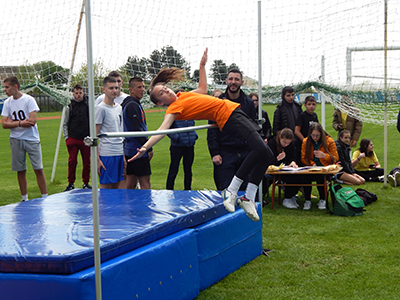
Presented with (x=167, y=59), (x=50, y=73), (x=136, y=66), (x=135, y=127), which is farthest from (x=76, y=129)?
(x=135, y=127)

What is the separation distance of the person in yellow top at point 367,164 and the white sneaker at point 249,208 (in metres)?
5.62

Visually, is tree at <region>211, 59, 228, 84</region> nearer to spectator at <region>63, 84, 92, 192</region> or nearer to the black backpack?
spectator at <region>63, 84, 92, 192</region>

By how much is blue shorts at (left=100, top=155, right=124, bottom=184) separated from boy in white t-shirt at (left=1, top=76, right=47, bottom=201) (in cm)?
161

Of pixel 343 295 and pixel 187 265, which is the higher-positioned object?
pixel 187 265

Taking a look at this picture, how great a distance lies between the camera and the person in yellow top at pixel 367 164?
353 inches

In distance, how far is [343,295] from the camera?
3.64m

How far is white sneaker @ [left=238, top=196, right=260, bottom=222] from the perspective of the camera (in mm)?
3953

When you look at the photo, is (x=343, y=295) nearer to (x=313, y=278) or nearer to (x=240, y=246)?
(x=313, y=278)

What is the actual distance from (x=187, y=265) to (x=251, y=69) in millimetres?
5093

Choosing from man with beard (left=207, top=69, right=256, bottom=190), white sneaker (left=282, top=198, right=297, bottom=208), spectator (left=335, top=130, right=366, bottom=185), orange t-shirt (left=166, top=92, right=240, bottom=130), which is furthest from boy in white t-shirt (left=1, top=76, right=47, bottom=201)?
spectator (left=335, top=130, right=366, bottom=185)

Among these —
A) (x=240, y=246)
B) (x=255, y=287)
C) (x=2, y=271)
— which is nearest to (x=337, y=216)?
(x=240, y=246)

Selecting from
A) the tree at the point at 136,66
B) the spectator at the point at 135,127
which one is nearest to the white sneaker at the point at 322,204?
the spectator at the point at 135,127

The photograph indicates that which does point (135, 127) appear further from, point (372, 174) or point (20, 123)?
point (372, 174)

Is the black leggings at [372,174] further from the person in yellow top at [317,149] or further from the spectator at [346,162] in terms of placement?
the person in yellow top at [317,149]
